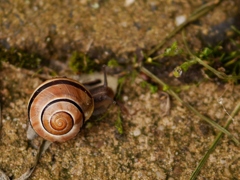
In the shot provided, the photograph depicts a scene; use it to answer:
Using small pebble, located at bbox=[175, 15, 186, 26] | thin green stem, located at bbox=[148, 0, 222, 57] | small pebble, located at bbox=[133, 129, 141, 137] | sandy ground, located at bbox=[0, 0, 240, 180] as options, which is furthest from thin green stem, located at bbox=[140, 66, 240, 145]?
small pebble, located at bbox=[175, 15, 186, 26]

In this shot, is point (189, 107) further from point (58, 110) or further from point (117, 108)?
point (58, 110)

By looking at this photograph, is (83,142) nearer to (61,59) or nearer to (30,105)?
(30,105)

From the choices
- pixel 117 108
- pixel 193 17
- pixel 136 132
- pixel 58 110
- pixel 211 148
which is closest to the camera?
pixel 58 110

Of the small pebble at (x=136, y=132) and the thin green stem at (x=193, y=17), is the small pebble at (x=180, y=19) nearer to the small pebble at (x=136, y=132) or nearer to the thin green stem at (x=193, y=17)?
the thin green stem at (x=193, y=17)

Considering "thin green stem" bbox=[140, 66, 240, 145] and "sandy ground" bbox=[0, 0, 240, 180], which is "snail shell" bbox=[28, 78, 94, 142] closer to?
"sandy ground" bbox=[0, 0, 240, 180]

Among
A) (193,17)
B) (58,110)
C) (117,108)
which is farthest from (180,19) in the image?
(58,110)

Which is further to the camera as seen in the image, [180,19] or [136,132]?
[180,19]

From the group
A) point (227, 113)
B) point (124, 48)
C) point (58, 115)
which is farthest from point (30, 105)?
point (227, 113)
